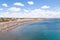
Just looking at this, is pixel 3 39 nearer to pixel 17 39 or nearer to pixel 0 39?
pixel 0 39

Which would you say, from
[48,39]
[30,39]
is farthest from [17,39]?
[48,39]

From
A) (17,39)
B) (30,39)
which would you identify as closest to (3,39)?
(17,39)

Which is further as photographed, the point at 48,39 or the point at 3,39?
the point at 48,39

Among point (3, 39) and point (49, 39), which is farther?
point (49, 39)

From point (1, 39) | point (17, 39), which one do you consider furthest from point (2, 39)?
point (17, 39)

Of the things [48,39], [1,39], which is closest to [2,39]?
[1,39]

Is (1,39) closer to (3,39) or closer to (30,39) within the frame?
(3,39)

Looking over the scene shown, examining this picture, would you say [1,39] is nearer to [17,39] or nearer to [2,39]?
[2,39]

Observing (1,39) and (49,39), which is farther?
(49,39)
